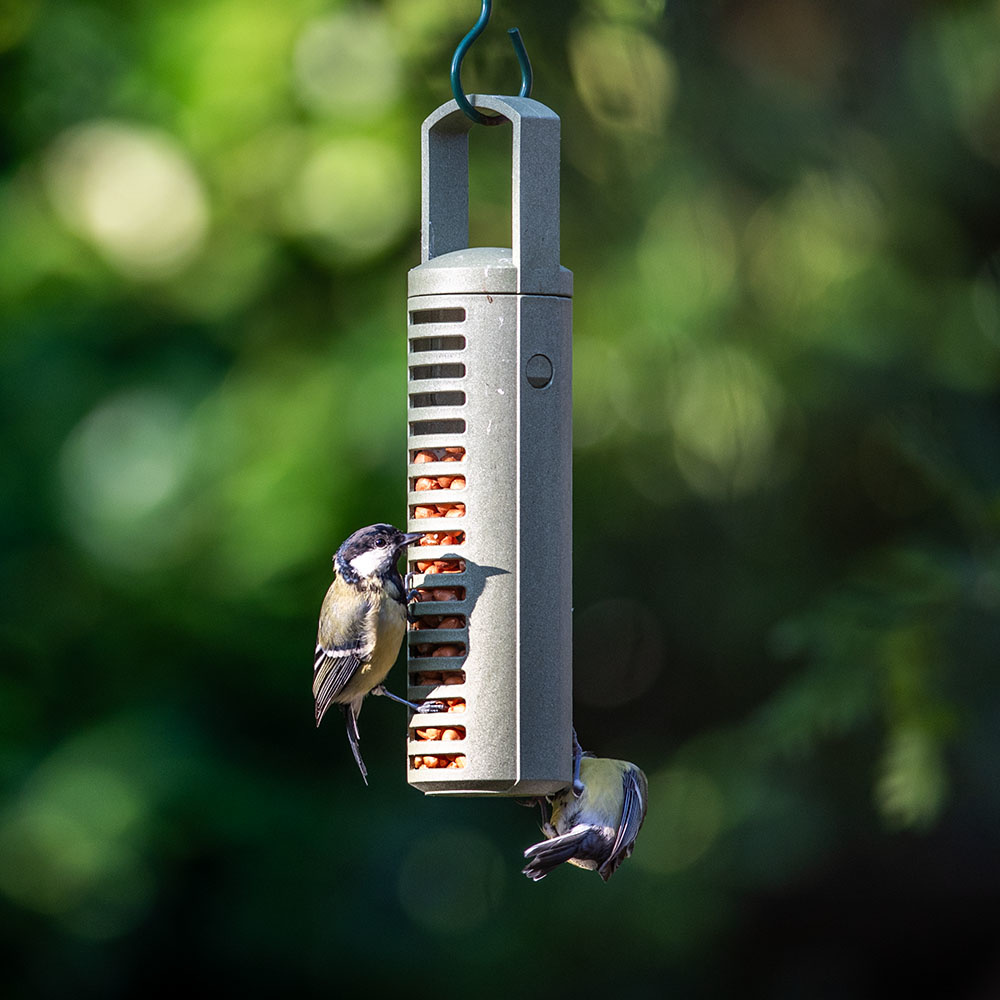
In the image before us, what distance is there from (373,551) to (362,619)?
0.20m

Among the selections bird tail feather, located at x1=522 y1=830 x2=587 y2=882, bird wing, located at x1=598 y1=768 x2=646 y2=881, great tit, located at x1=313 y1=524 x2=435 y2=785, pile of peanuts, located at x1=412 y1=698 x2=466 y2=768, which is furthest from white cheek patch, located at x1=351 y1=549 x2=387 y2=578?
bird wing, located at x1=598 y1=768 x2=646 y2=881

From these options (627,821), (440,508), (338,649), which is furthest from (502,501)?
(627,821)

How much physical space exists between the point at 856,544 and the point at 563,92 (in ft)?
8.62

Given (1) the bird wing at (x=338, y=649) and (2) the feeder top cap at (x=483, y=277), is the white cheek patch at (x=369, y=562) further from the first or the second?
(2) the feeder top cap at (x=483, y=277)

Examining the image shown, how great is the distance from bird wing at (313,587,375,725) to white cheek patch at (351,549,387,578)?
0.08 meters

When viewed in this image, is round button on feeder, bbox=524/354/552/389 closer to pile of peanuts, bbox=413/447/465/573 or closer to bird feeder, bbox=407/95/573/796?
bird feeder, bbox=407/95/573/796

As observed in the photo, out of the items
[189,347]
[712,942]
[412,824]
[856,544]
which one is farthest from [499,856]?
[189,347]

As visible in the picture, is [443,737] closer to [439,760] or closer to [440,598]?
[439,760]

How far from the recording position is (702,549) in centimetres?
825

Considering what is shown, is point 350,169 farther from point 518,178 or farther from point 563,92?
point 518,178

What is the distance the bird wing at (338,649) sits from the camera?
4.55m

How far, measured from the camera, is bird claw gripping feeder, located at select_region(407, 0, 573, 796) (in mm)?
4148

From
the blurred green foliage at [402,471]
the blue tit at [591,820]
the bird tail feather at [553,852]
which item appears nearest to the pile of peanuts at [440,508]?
the blue tit at [591,820]

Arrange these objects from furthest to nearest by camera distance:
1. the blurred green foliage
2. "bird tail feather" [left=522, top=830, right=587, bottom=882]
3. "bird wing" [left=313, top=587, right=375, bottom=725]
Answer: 1. the blurred green foliage
2. "bird tail feather" [left=522, top=830, right=587, bottom=882]
3. "bird wing" [left=313, top=587, right=375, bottom=725]
